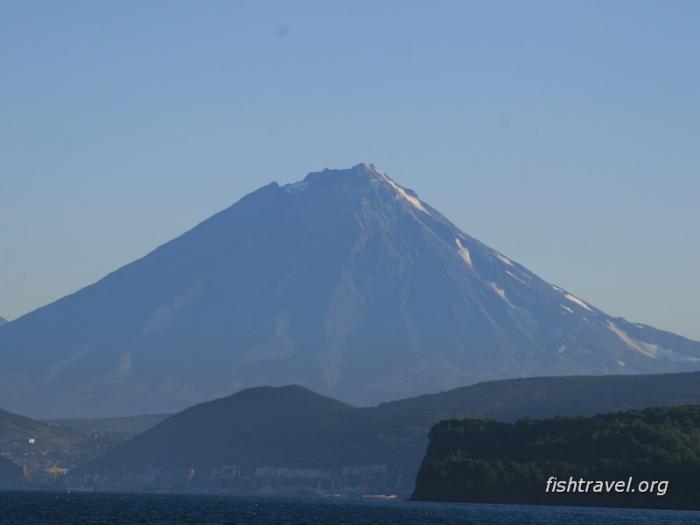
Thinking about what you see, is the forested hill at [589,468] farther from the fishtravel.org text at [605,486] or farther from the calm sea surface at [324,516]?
the calm sea surface at [324,516]

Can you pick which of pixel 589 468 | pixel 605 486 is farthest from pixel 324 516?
pixel 589 468

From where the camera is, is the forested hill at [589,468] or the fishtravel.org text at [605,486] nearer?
the fishtravel.org text at [605,486]

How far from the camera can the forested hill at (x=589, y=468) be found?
174250 mm

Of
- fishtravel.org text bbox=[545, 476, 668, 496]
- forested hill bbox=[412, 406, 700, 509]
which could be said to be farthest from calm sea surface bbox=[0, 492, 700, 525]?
fishtravel.org text bbox=[545, 476, 668, 496]

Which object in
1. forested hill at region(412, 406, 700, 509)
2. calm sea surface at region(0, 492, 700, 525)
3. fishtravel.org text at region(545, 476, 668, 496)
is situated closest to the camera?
calm sea surface at region(0, 492, 700, 525)

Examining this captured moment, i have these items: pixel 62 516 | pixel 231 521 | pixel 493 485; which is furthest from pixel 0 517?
pixel 493 485

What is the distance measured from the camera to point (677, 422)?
7628 inches

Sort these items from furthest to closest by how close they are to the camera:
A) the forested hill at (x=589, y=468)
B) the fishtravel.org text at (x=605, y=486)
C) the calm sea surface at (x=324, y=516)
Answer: the forested hill at (x=589, y=468), the fishtravel.org text at (x=605, y=486), the calm sea surface at (x=324, y=516)

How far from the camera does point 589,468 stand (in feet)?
598

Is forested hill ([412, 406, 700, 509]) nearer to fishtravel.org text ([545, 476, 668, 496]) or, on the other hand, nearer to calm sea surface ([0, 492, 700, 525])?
fishtravel.org text ([545, 476, 668, 496])

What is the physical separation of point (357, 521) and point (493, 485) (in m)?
31.7

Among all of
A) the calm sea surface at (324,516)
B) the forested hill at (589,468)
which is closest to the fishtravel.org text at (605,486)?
the forested hill at (589,468)

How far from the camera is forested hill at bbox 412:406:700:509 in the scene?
174250mm

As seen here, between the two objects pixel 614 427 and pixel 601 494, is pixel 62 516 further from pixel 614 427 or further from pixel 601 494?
pixel 614 427
